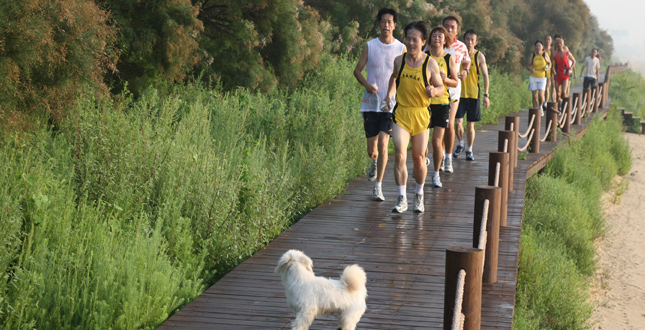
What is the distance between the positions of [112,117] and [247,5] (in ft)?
21.2

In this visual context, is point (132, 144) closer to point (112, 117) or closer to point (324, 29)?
point (112, 117)

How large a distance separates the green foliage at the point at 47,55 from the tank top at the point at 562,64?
12.0 meters

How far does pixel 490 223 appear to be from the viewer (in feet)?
18.4

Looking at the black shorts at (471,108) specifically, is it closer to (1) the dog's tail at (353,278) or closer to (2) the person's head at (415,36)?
(2) the person's head at (415,36)

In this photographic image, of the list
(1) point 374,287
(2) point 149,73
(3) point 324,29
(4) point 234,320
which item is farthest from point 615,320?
(3) point 324,29

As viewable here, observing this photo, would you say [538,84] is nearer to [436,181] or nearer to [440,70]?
[436,181]

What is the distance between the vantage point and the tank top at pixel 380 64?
309 inches

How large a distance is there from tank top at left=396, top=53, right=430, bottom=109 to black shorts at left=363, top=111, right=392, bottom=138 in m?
0.64

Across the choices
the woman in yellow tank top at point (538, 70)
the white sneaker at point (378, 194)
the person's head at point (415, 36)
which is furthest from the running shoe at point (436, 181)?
the woman in yellow tank top at point (538, 70)

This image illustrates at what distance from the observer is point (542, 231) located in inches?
398

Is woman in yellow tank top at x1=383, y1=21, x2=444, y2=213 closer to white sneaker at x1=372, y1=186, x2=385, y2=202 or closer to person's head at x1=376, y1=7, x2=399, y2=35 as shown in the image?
person's head at x1=376, y1=7, x2=399, y2=35

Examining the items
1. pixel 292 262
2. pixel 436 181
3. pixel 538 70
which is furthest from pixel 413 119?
pixel 538 70

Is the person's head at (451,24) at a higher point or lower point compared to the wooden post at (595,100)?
higher

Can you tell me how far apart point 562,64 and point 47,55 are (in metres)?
13.3
